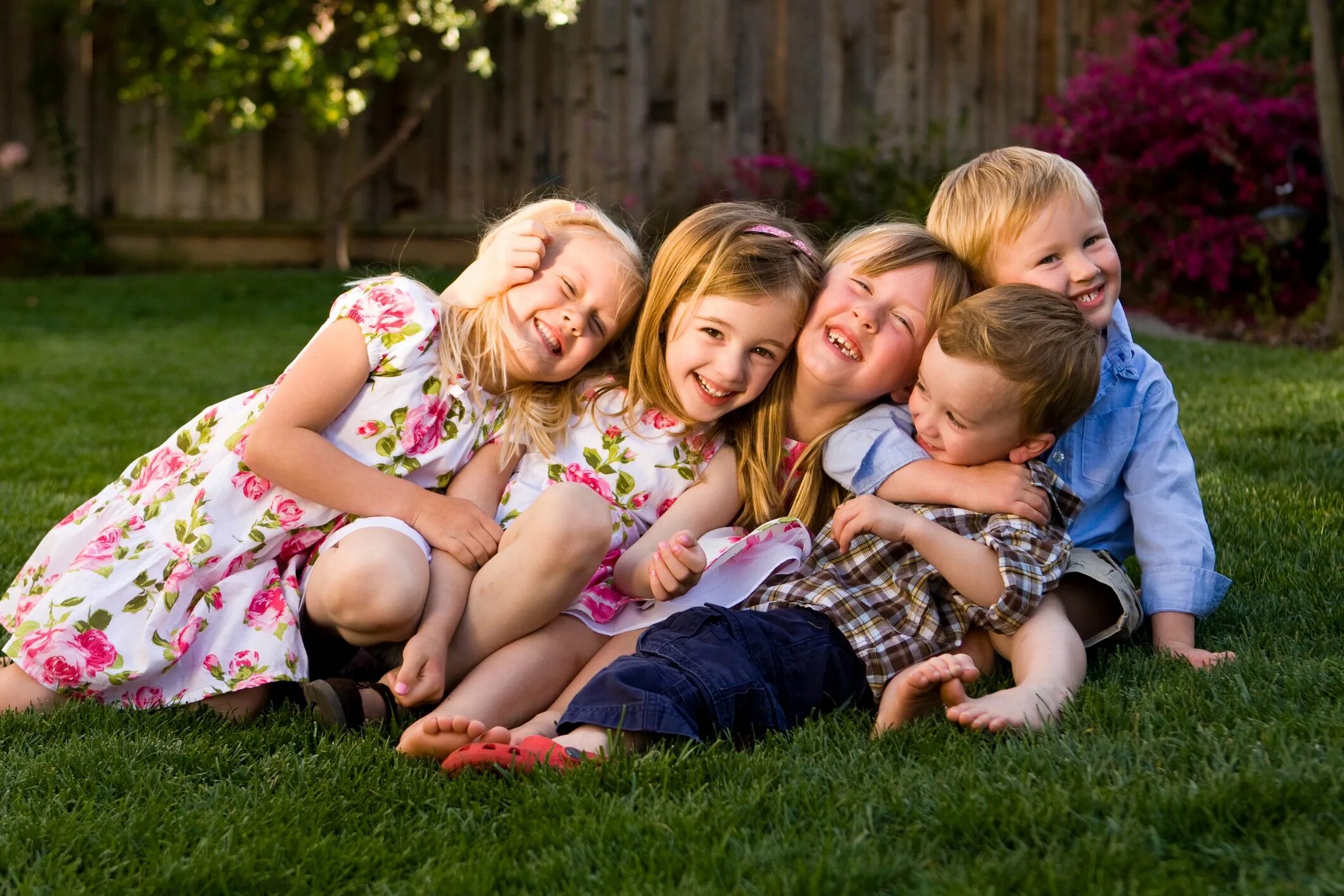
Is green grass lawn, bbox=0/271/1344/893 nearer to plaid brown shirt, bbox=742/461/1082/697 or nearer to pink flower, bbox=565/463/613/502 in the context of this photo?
plaid brown shirt, bbox=742/461/1082/697

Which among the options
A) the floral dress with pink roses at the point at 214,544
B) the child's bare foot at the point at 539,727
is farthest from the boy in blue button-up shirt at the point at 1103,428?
the floral dress with pink roses at the point at 214,544

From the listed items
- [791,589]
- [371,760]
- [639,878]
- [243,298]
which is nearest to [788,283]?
[791,589]

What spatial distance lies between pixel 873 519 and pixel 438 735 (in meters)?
0.80

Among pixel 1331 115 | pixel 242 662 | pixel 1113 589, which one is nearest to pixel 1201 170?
pixel 1331 115

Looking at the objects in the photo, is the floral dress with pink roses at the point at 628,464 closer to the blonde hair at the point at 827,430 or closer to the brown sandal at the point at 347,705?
the blonde hair at the point at 827,430

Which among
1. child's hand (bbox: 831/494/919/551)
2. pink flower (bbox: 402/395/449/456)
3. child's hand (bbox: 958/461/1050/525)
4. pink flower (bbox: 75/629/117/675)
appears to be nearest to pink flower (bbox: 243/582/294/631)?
pink flower (bbox: 75/629/117/675)

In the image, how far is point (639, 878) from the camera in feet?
4.95

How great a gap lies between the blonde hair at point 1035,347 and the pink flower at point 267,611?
1.23 metres

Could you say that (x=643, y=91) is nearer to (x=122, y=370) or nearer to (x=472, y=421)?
(x=122, y=370)

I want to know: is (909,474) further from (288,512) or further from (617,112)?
(617,112)

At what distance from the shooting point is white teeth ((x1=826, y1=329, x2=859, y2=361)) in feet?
8.13

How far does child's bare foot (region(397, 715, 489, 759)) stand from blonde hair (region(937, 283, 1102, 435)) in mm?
1034

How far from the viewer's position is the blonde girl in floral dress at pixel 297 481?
2.28 m

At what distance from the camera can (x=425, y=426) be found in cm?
248
